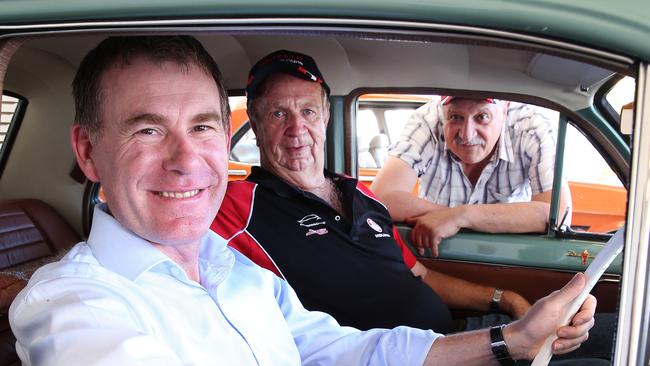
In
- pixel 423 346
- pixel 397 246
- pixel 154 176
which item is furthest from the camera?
pixel 397 246

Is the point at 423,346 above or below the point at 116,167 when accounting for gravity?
below

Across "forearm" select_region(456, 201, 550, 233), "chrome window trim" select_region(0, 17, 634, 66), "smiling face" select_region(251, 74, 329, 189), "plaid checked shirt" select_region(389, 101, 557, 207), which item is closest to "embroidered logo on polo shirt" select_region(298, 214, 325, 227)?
"smiling face" select_region(251, 74, 329, 189)

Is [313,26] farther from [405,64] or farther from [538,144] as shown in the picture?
[538,144]

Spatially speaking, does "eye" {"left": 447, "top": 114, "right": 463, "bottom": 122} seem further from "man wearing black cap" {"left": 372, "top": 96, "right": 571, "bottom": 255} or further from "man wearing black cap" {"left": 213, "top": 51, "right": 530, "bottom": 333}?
"man wearing black cap" {"left": 213, "top": 51, "right": 530, "bottom": 333}

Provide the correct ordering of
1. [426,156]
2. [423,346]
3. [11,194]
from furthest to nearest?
1. [11,194]
2. [426,156]
3. [423,346]

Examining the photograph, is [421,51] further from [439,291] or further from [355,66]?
[439,291]

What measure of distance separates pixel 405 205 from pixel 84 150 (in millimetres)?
1881

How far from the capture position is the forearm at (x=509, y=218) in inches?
112

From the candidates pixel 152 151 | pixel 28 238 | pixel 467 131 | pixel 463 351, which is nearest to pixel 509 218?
pixel 467 131

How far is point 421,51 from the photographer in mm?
2758

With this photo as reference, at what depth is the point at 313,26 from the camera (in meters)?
0.91

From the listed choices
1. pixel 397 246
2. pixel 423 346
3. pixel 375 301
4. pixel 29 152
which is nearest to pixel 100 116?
pixel 423 346

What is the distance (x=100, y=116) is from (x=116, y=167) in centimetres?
12

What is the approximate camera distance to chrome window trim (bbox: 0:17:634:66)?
2.78ft
